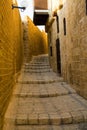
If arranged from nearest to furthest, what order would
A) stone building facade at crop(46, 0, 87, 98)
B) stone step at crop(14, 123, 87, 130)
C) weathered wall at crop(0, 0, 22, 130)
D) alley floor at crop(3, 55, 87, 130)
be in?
weathered wall at crop(0, 0, 22, 130), stone step at crop(14, 123, 87, 130), alley floor at crop(3, 55, 87, 130), stone building facade at crop(46, 0, 87, 98)

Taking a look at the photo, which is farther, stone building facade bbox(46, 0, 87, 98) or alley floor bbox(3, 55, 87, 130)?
stone building facade bbox(46, 0, 87, 98)

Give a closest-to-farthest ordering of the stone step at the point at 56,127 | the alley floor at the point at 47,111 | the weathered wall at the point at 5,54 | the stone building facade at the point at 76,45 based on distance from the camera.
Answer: the weathered wall at the point at 5,54 → the stone step at the point at 56,127 → the alley floor at the point at 47,111 → the stone building facade at the point at 76,45

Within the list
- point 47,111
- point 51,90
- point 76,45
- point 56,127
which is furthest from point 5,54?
point 51,90

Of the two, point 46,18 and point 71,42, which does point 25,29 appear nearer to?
point 46,18

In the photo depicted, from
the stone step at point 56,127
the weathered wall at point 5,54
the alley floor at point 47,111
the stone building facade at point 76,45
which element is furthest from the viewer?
the stone building facade at point 76,45

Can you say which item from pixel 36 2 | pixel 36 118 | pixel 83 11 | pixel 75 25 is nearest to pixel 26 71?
pixel 36 2

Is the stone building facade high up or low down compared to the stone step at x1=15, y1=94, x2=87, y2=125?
up

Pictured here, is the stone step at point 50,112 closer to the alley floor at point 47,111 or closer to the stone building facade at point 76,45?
the alley floor at point 47,111

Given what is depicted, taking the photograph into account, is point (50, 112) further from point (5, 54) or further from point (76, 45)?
point (76, 45)

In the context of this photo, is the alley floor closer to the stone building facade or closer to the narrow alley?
the narrow alley

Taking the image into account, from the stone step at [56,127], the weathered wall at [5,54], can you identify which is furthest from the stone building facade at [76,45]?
the weathered wall at [5,54]

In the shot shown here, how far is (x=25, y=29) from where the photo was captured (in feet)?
49.6

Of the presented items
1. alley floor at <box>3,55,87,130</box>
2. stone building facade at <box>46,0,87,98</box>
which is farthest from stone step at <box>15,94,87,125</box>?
stone building facade at <box>46,0,87,98</box>

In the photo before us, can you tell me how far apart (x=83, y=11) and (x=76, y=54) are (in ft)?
5.00
